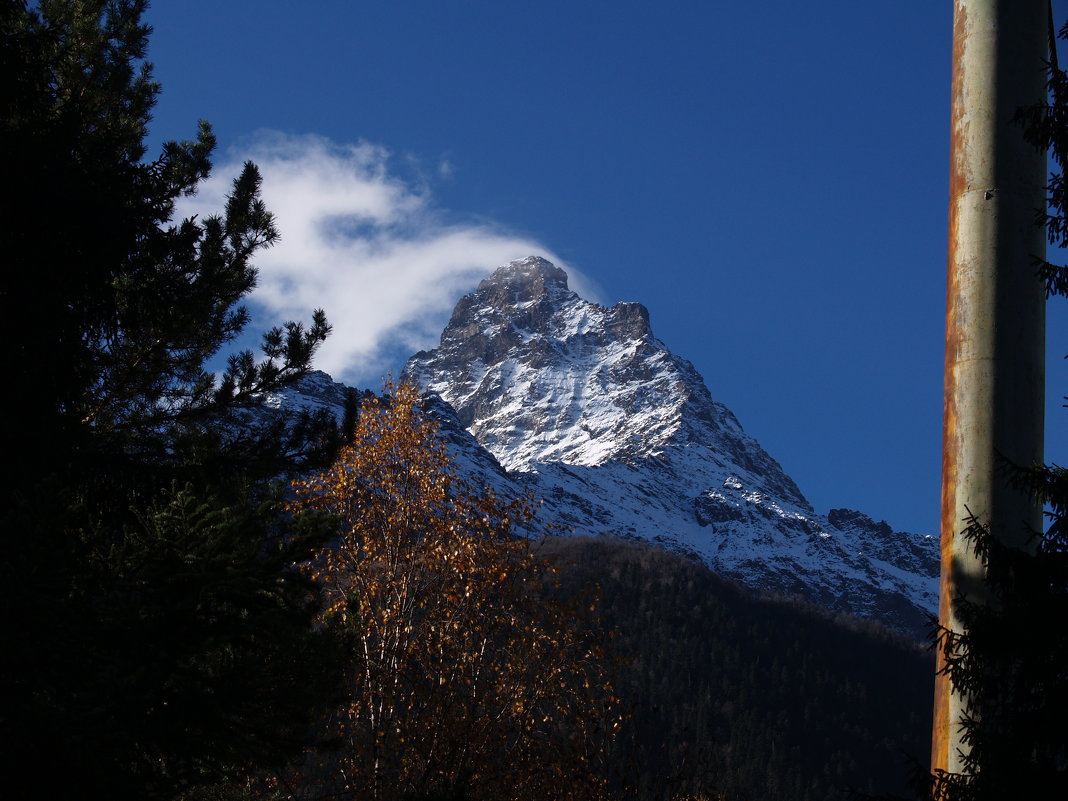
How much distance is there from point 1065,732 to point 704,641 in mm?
164285

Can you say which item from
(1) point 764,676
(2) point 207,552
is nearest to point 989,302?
(2) point 207,552

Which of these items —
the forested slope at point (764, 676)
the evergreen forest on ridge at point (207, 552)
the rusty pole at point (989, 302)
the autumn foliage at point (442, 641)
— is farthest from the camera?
the forested slope at point (764, 676)

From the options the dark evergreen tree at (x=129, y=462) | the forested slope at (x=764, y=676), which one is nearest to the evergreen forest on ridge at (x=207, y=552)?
the dark evergreen tree at (x=129, y=462)

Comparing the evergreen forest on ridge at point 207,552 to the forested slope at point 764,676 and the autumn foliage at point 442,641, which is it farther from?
the forested slope at point 764,676

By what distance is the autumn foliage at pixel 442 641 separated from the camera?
13.1 meters

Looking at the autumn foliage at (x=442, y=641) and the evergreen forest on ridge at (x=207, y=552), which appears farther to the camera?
the autumn foliage at (x=442, y=641)

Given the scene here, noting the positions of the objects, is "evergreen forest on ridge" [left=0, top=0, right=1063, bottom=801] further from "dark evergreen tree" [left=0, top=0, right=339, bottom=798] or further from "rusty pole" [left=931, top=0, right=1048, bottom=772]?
"rusty pole" [left=931, top=0, right=1048, bottom=772]

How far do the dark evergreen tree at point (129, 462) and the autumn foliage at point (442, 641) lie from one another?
2.82m

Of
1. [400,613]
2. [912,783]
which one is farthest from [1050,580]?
[400,613]

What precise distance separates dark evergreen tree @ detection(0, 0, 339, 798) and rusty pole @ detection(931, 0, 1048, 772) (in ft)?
12.1

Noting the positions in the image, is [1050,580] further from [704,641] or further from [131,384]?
[704,641]

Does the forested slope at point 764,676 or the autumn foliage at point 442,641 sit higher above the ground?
the forested slope at point 764,676

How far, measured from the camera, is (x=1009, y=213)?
499cm

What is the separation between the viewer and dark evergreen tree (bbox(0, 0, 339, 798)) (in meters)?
5.01
